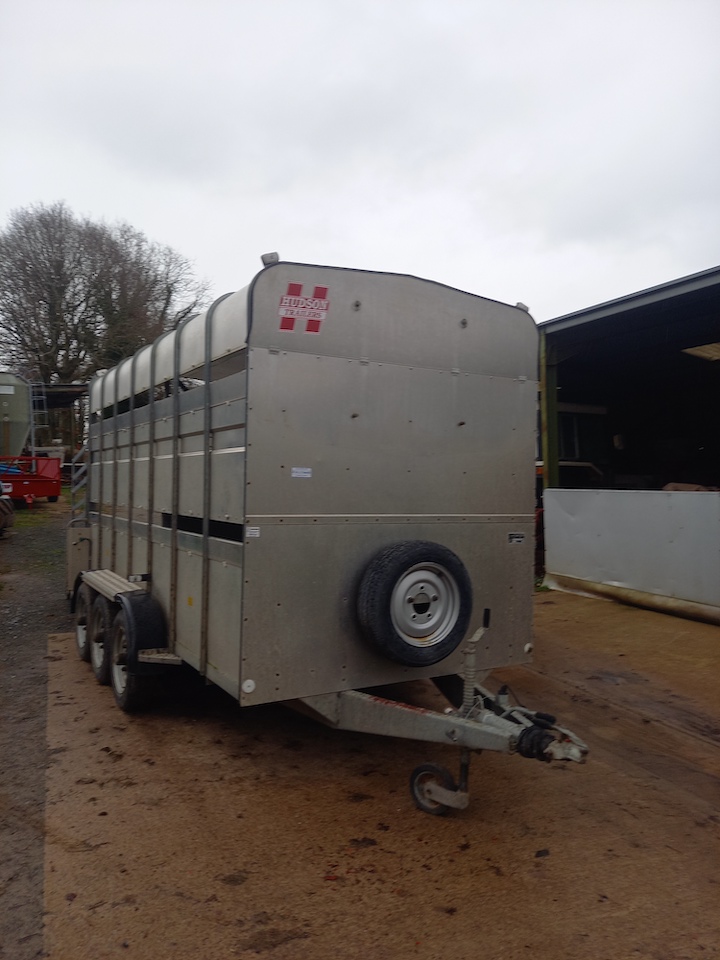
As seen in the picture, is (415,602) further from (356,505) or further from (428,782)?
(428,782)

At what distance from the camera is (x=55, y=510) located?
1875cm

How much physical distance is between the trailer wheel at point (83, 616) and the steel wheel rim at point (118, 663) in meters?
1.14

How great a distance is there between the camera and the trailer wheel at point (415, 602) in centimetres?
382

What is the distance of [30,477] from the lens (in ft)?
60.9

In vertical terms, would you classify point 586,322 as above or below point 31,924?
above

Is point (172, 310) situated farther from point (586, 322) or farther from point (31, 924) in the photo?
point (31, 924)

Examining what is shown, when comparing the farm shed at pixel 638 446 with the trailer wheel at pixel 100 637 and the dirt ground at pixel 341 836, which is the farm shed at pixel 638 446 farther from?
the trailer wheel at pixel 100 637

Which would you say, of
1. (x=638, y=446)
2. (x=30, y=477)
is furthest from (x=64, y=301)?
(x=638, y=446)

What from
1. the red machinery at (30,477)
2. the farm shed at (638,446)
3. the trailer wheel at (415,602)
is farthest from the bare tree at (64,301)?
the trailer wheel at (415,602)

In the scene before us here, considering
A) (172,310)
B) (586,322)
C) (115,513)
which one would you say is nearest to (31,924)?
(115,513)

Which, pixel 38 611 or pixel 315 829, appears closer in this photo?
pixel 315 829

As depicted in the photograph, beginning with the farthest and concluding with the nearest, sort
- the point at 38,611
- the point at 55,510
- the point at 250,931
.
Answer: the point at 55,510, the point at 38,611, the point at 250,931

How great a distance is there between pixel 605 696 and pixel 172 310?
2977cm

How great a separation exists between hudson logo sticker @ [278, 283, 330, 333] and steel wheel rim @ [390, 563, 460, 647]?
1.45 meters
